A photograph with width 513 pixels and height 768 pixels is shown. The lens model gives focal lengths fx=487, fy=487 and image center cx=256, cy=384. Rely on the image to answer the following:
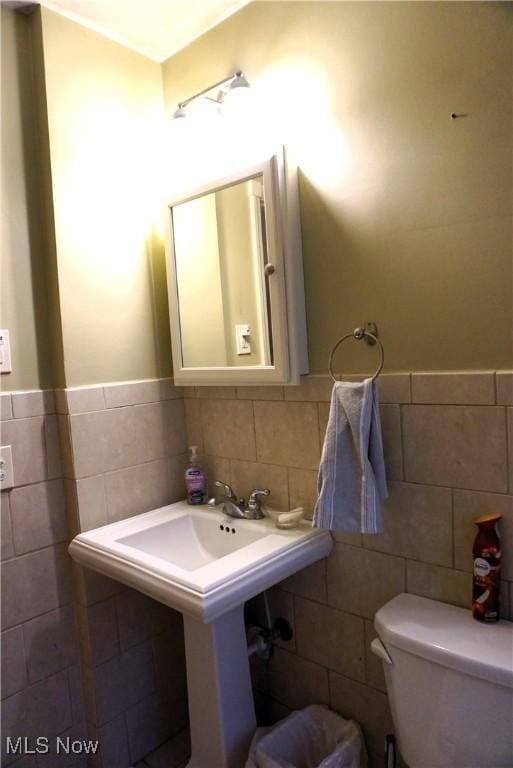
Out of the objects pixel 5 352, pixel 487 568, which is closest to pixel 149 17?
pixel 5 352

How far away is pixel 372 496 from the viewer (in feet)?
3.67

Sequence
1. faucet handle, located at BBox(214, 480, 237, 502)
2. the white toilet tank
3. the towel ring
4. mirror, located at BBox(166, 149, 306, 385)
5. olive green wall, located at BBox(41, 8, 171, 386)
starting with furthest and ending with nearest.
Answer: faucet handle, located at BBox(214, 480, 237, 502), olive green wall, located at BBox(41, 8, 171, 386), mirror, located at BBox(166, 149, 306, 385), the towel ring, the white toilet tank

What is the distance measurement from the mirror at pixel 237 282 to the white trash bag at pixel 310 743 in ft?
3.13

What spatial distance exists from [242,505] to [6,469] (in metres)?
0.69

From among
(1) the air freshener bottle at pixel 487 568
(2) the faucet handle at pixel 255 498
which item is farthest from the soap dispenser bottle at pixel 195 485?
(1) the air freshener bottle at pixel 487 568

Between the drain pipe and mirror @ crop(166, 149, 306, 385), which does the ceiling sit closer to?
mirror @ crop(166, 149, 306, 385)

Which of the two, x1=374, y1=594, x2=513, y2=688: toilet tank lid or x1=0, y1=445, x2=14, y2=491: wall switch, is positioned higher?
x1=0, y1=445, x2=14, y2=491: wall switch

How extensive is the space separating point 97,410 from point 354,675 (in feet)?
3.47

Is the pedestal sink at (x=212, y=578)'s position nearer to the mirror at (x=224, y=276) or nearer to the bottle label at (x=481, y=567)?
the bottle label at (x=481, y=567)

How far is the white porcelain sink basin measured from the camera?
1.08m

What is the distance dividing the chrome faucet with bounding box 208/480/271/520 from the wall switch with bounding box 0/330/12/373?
717 mm

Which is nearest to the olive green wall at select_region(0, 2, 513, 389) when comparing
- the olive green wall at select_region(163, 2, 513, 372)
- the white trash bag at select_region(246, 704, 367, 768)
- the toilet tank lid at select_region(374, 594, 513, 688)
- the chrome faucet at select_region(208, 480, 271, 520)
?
the olive green wall at select_region(163, 2, 513, 372)

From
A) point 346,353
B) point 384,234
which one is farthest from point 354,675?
point 384,234

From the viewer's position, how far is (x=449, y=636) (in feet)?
3.30
